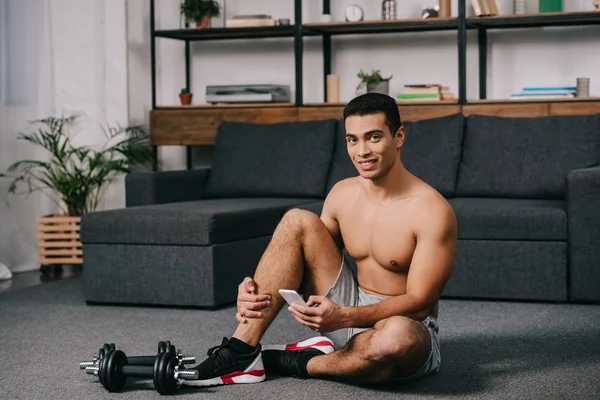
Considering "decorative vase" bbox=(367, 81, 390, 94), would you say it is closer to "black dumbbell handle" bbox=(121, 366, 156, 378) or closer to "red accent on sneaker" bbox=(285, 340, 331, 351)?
"red accent on sneaker" bbox=(285, 340, 331, 351)

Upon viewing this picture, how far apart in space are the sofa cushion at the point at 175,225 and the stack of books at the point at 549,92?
1688 mm

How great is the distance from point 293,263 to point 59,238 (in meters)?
2.99

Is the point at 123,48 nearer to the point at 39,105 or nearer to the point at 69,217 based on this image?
the point at 39,105

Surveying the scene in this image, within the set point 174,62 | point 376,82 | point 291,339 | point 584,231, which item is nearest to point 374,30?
point 376,82

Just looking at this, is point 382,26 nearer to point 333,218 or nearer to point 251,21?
→ point 251,21

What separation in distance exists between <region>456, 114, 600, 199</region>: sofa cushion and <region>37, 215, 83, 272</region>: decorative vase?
2137mm

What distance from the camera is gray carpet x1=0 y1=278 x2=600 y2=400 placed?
2662 millimetres

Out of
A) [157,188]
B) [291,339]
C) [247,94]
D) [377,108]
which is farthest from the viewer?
[247,94]

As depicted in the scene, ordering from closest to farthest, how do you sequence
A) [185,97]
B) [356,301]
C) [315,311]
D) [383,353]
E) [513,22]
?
[315,311] < [383,353] < [356,301] < [513,22] < [185,97]

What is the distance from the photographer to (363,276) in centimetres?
284

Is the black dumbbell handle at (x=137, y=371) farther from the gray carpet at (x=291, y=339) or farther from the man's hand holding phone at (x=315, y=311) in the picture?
the man's hand holding phone at (x=315, y=311)

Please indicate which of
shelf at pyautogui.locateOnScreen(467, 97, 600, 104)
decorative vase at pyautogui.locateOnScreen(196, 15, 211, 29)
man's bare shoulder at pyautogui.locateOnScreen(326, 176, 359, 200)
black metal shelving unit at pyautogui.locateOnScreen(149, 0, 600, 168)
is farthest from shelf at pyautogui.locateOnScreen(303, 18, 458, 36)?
man's bare shoulder at pyautogui.locateOnScreen(326, 176, 359, 200)

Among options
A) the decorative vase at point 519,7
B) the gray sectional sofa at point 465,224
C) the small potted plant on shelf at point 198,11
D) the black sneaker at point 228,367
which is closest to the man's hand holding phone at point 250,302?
the black sneaker at point 228,367

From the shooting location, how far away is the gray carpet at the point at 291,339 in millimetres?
2662
